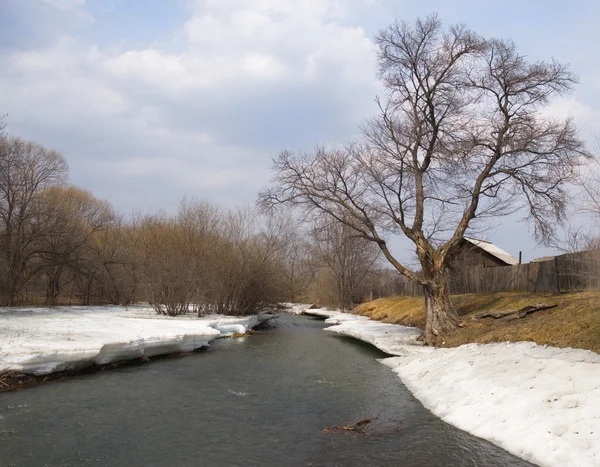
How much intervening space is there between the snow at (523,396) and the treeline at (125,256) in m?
8.68

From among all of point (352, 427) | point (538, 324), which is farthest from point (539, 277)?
point (352, 427)

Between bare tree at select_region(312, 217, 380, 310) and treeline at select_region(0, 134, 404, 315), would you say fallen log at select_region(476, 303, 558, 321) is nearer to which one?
treeline at select_region(0, 134, 404, 315)

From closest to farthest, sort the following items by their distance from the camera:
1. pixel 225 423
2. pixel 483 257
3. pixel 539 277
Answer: pixel 225 423 < pixel 539 277 < pixel 483 257

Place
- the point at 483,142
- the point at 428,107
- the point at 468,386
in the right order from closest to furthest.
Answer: the point at 468,386 < the point at 483,142 < the point at 428,107

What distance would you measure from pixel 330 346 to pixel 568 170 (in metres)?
12.2

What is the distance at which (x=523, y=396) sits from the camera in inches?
310

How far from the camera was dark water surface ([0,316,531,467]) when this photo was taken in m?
6.61

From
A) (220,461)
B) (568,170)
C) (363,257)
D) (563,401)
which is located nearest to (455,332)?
(568,170)

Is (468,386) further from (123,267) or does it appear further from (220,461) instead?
(123,267)

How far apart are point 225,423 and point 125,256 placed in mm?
29112

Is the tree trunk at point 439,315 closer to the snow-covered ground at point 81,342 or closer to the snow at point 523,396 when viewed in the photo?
the snow at point 523,396

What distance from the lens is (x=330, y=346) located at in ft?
66.4

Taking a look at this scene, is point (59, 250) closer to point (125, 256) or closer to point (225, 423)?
point (125, 256)

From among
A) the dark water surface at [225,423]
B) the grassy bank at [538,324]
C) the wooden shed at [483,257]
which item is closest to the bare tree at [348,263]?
the wooden shed at [483,257]
